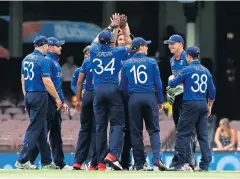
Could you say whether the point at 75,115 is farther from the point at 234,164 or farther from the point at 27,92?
the point at 27,92

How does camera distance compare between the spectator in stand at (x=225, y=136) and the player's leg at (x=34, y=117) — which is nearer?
the player's leg at (x=34, y=117)

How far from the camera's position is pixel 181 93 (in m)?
16.3

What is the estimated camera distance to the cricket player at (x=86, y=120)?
→ 16297mm

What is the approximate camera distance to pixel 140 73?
51.5ft

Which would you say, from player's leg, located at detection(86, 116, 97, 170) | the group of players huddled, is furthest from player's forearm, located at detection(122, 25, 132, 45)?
player's leg, located at detection(86, 116, 97, 170)

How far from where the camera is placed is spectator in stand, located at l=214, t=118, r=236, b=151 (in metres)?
22.0

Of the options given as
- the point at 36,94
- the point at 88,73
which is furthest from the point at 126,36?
the point at 36,94

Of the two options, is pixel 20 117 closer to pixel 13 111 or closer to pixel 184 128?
pixel 13 111

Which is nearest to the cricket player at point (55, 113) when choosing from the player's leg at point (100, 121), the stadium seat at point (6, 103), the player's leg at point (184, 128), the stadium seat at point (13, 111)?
the player's leg at point (100, 121)

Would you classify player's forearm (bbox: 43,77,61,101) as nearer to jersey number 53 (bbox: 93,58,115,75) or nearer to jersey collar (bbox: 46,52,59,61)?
jersey number 53 (bbox: 93,58,115,75)

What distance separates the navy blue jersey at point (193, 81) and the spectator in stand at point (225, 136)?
5968 millimetres

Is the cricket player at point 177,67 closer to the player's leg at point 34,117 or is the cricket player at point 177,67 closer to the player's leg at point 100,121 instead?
the player's leg at point 100,121

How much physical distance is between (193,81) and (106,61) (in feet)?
4.38

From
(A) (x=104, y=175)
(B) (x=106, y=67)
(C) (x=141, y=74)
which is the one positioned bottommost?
(A) (x=104, y=175)
